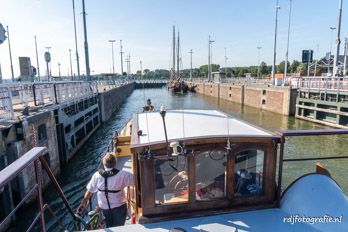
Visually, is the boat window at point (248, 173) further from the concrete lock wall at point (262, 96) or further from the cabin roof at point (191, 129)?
the concrete lock wall at point (262, 96)

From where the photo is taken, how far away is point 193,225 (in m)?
3.68

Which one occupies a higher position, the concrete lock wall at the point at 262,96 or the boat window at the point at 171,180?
the boat window at the point at 171,180

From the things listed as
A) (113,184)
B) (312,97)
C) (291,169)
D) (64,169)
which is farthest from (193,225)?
(312,97)

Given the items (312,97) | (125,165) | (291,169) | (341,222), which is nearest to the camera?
(341,222)

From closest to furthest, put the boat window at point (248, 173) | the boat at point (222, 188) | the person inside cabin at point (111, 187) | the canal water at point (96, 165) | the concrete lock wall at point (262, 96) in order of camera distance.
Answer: the boat at point (222, 188) → the boat window at point (248, 173) → the person inside cabin at point (111, 187) → the canal water at point (96, 165) → the concrete lock wall at point (262, 96)

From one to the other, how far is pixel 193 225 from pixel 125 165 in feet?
16.3

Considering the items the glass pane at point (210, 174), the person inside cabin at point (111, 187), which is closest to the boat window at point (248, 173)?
the glass pane at point (210, 174)

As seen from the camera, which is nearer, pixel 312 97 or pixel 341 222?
pixel 341 222

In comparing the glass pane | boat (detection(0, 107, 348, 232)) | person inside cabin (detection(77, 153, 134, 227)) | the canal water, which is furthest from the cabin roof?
the canal water

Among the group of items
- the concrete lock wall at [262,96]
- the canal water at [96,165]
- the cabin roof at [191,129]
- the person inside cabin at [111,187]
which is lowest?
the canal water at [96,165]

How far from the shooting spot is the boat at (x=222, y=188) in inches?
144

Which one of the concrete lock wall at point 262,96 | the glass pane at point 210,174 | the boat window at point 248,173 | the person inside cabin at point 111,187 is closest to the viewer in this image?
the glass pane at point 210,174

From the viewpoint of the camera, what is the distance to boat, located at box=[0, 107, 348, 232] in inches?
144

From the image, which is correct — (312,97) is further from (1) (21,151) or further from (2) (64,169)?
(1) (21,151)
